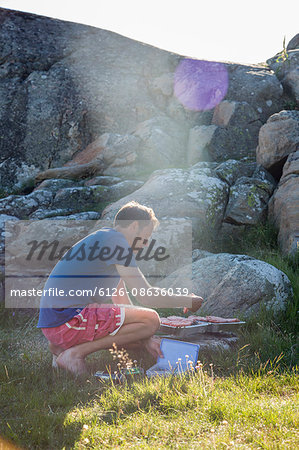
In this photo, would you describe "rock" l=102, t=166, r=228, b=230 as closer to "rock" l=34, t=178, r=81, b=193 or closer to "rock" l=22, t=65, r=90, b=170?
"rock" l=34, t=178, r=81, b=193

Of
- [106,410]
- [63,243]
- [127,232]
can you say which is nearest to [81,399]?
[106,410]

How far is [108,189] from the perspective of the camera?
902 cm

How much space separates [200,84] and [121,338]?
9211mm

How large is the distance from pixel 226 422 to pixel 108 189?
674 cm

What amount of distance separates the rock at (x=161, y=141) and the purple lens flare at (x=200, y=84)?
84cm

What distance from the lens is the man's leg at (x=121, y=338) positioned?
12.8 ft

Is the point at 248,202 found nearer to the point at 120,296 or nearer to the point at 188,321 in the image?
the point at 188,321

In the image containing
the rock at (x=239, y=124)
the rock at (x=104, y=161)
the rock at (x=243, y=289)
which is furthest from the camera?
the rock at (x=239, y=124)

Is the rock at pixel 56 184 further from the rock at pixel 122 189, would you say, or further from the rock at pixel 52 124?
the rock at pixel 52 124

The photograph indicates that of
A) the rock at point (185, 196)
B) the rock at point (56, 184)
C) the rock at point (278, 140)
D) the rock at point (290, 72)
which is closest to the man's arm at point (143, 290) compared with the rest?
the rock at point (185, 196)

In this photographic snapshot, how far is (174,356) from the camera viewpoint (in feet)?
13.5

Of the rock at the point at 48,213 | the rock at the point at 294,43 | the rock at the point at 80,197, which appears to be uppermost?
the rock at the point at 294,43

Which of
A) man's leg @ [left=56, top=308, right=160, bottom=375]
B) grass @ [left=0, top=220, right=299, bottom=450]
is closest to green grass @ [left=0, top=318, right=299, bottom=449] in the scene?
grass @ [left=0, top=220, right=299, bottom=450]

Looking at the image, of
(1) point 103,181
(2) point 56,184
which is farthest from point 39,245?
(1) point 103,181
